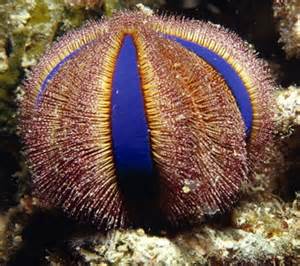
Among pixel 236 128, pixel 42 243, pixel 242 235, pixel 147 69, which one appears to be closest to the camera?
pixel 147 69

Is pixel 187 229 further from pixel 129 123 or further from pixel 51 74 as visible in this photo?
pixel 51 74

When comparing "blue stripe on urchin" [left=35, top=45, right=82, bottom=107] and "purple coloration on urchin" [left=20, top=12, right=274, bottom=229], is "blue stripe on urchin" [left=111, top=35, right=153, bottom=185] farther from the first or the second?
"blue stripe on urchin" [left=35, top=45, right=82, bottom=107]

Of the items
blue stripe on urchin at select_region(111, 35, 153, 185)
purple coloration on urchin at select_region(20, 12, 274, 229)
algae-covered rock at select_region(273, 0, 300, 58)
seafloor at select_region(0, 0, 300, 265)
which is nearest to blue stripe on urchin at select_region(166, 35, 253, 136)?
purple coloration on urchin at select_region(20, 12, 274, 229)

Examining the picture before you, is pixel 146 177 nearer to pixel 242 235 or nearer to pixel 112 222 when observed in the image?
pixel 112 222

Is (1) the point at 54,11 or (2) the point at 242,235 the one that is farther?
(1) the point at 54,11

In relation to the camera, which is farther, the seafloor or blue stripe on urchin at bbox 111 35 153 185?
the seafloor

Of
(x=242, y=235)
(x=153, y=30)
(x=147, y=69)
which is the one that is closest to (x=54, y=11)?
(x=153, y=30)
